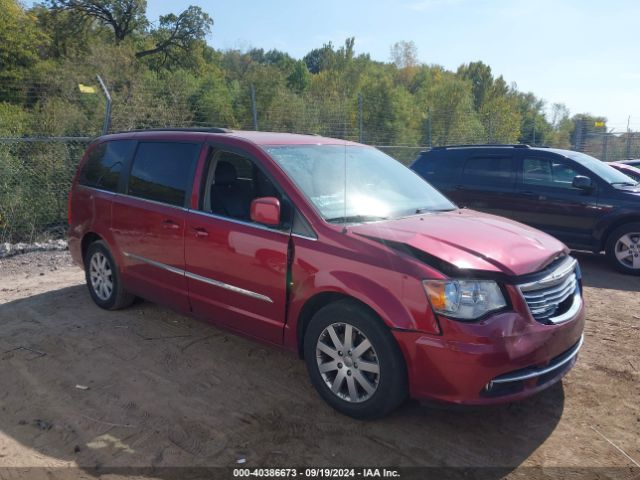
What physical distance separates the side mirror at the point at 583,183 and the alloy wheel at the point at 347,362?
5571mm

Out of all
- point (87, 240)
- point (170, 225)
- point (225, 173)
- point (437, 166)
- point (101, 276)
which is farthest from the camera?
point (437, 166)

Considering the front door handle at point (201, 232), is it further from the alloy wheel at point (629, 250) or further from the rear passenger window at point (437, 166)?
the alloy wheel at point (629, 250)

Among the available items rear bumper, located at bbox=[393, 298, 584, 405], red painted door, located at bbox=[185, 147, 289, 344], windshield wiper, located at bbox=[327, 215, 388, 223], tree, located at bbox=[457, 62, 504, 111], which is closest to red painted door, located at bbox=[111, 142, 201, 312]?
red painted door, located at bbox=[185, 147, 289, 344]

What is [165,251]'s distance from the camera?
4711mm

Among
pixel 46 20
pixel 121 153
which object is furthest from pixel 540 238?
pixel 46 20

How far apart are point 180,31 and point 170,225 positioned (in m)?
46.4

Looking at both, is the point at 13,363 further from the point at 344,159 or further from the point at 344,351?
the point at 344,159

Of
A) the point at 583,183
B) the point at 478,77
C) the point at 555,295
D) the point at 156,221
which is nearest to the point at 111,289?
the point at 156,221

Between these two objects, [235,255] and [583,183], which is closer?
[235,255]

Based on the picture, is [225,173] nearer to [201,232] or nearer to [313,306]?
[201,232]

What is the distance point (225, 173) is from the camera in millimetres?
4504

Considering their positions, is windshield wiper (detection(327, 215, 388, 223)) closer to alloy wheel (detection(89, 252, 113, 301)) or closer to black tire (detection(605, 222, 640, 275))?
alloy wheel (detection(89, 252, 113, 301))

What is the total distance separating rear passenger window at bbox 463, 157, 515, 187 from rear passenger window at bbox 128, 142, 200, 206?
A: 532cm

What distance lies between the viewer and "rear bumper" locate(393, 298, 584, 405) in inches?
120
